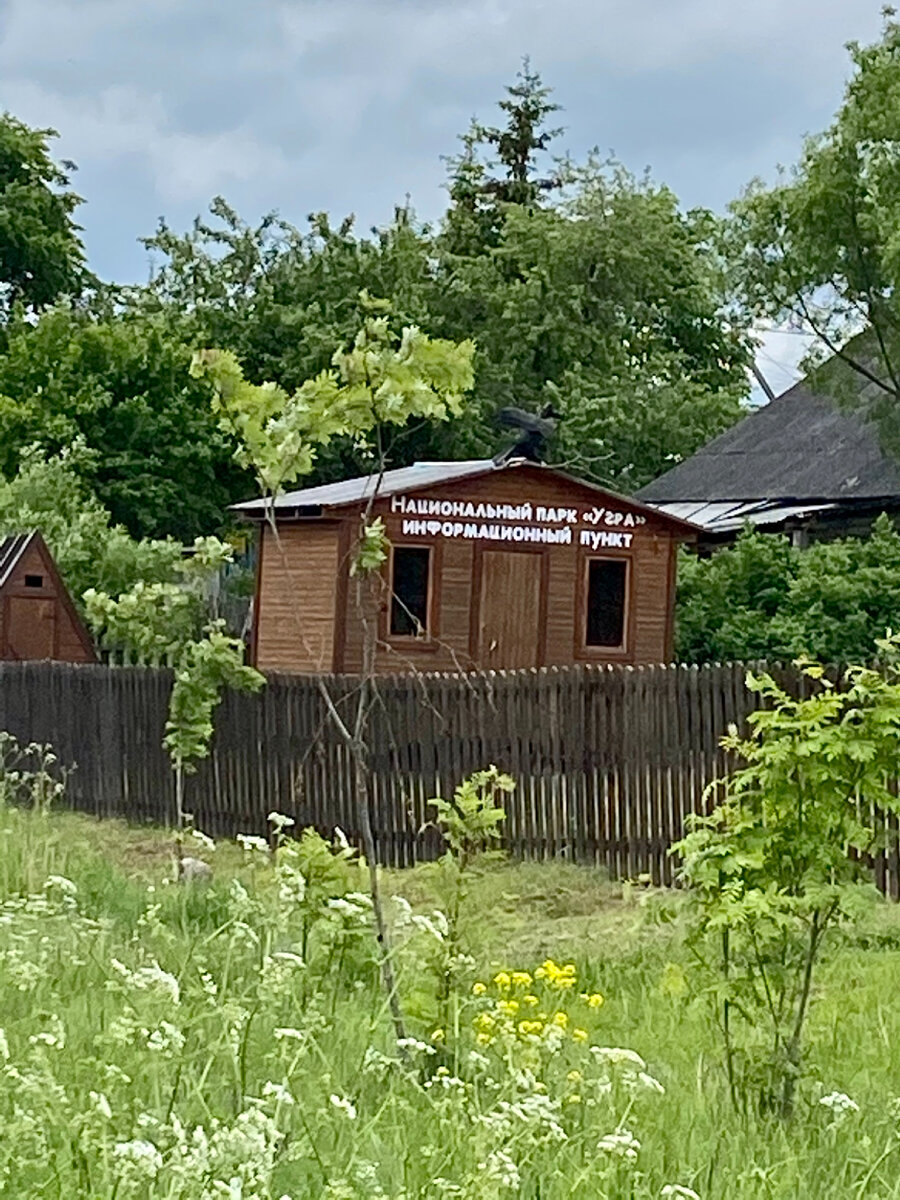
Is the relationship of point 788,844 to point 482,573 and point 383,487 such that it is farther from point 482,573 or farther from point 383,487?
point 482,573

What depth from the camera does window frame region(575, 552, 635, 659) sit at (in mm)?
22688

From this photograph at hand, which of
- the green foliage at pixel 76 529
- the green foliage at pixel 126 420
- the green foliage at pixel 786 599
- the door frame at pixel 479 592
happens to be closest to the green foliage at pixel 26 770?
the door frame at pixel 479 592

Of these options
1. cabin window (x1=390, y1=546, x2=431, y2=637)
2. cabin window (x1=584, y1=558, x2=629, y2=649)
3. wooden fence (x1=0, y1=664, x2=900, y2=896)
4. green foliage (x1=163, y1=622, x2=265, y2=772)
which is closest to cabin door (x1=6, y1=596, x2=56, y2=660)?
wooden fence (x1=0, y1=664, x2=900, y2=896)

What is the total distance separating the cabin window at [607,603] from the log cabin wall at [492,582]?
0.17 feet

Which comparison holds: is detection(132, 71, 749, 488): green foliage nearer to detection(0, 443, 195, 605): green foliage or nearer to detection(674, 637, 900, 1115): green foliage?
detection(0, 443, 195, 605): green foliage

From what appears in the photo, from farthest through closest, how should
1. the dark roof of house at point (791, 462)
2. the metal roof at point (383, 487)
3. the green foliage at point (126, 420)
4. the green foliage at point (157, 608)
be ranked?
the green foliage at point (126, 420) < the dark roof of house at point (791, 462) < the metal roof at point (383, 487) < the green foliage at point (157, 608)

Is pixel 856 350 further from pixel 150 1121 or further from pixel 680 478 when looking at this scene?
pixel 150 1121

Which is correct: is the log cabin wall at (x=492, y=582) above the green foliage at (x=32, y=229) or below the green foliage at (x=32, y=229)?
below

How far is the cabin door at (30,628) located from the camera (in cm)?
2322

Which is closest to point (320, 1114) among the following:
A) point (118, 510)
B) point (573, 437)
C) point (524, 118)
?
point (118, 510)

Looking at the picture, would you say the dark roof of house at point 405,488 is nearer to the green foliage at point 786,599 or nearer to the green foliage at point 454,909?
the green foliage at point 786,599

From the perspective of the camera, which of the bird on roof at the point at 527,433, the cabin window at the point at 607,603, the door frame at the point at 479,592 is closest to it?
the door frame at the point at 479,592

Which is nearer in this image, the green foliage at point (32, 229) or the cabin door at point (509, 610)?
the cabin door at point (509, 610)

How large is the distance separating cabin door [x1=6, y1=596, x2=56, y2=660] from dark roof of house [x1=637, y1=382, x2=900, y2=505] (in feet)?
47.1
